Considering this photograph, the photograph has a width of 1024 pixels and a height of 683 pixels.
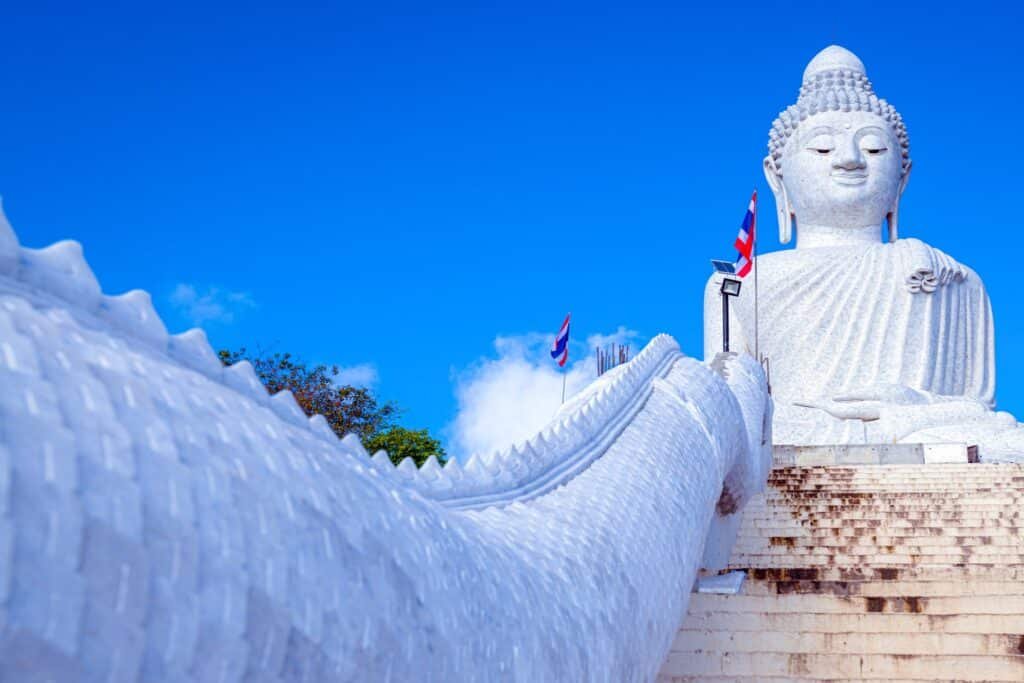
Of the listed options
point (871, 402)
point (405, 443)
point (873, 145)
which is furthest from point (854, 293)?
point (405, 443)

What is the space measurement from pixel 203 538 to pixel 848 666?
390cm

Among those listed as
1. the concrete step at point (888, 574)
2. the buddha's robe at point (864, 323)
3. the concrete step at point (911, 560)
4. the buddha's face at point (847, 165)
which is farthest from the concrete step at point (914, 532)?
the buddha's face at point (847, 165)

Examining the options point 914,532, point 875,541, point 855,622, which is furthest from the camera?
point 914,532

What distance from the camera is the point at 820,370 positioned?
14938 millimetres

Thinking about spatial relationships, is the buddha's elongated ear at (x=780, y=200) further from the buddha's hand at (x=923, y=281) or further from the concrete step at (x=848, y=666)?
the concrete step at (x=848, y=666)

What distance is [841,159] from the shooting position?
600 inches

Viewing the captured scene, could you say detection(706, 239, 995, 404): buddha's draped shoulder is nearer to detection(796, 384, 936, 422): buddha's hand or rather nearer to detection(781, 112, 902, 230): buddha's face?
detection(796, 384, 936, 422): buddha's hand

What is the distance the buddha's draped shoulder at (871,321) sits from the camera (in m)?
14.7

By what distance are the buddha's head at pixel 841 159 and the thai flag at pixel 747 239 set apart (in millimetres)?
1550

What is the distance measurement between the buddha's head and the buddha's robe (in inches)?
22.7

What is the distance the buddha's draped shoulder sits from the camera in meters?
14.7

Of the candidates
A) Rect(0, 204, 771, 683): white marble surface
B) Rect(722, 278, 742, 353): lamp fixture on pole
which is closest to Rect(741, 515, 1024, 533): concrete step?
Rect(0, 204, 771, 683): white marble surface

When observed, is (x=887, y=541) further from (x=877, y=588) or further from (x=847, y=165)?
(x=847, y=165)

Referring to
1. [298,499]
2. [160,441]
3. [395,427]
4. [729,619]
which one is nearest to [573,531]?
[298,499]
